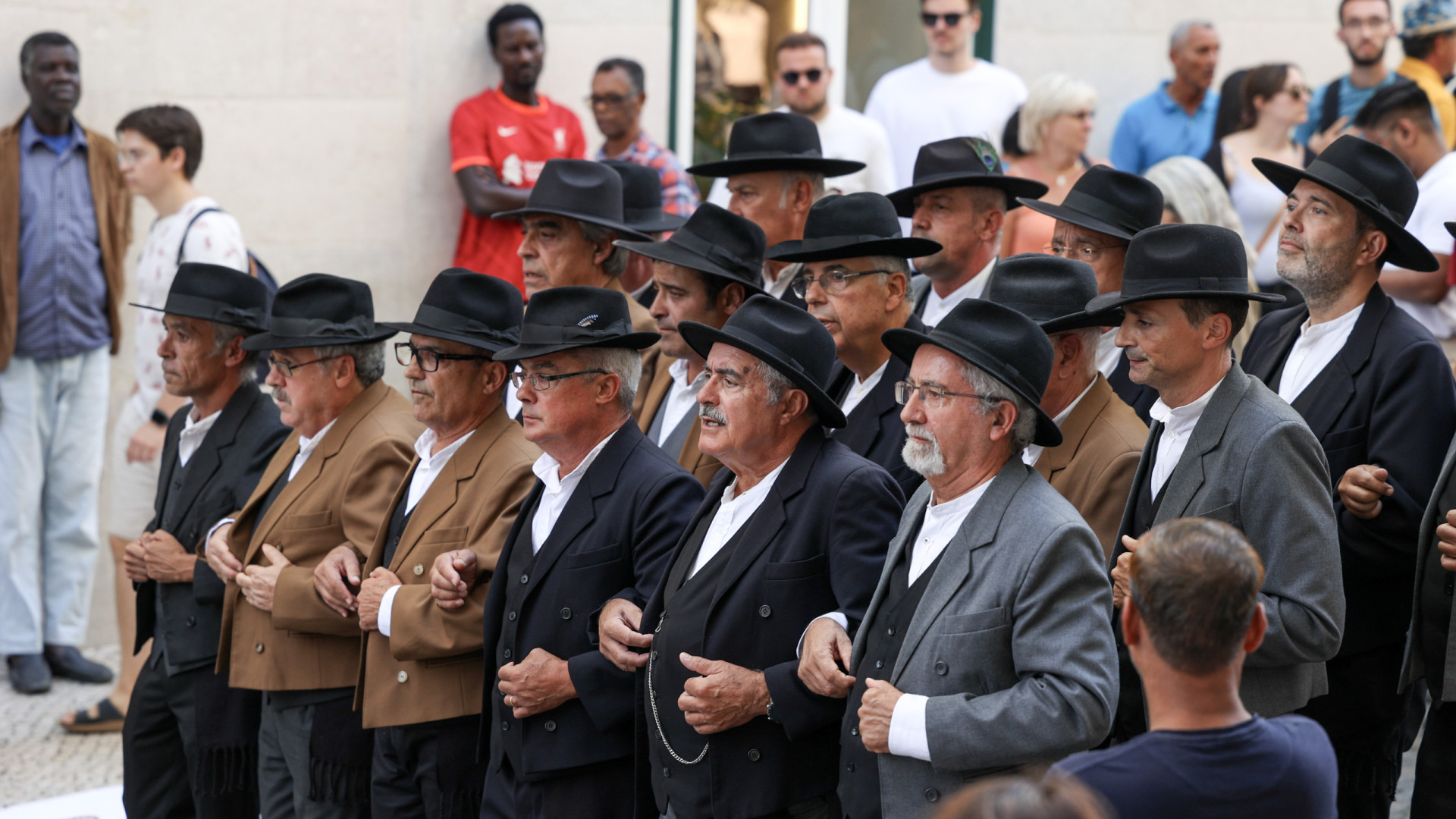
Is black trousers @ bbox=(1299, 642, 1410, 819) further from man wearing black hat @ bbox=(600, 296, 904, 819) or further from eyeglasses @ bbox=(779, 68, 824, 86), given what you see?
eyeglasses @ bbox=(779, 68, 824, 86)

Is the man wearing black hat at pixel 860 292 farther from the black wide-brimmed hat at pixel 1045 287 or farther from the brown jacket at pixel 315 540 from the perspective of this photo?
the brown jacket at pixel 315 540

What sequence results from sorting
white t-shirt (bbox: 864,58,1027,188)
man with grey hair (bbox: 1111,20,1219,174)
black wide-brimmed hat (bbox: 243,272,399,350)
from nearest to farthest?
black wide-brimmed hat (bbox: 243,272,399,350)
white t-shirt (bbox: 864,58,1027,188)
man with grey hair (bbox: 1111,20,1219,174)

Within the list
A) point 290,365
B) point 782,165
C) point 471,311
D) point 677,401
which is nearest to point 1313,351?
point 677,401

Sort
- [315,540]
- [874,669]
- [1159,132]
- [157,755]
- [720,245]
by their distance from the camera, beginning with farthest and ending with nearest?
[1159,132], [157,755], [720,245], [315,540], [874,669]

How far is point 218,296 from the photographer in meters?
5.84

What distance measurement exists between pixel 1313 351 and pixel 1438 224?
6.87ft

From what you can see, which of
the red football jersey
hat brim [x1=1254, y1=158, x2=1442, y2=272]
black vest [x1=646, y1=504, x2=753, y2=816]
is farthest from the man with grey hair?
black vest [x1=646, y1=504, x2=753, y2=816]

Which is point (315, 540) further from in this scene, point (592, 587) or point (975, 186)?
point (975, 186)

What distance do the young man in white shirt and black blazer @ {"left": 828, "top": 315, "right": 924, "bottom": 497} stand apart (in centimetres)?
436

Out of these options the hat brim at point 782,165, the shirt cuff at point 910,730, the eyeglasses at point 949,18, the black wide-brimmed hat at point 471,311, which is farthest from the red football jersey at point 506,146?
the shirt cuff at point 910,730

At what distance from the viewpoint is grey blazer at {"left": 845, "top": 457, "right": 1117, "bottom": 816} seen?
3.24 metres

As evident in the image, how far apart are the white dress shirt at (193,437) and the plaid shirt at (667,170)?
132 inches

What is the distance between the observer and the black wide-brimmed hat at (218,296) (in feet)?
19.0

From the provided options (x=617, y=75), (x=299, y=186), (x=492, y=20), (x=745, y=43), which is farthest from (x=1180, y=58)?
(x=299, y=186)
